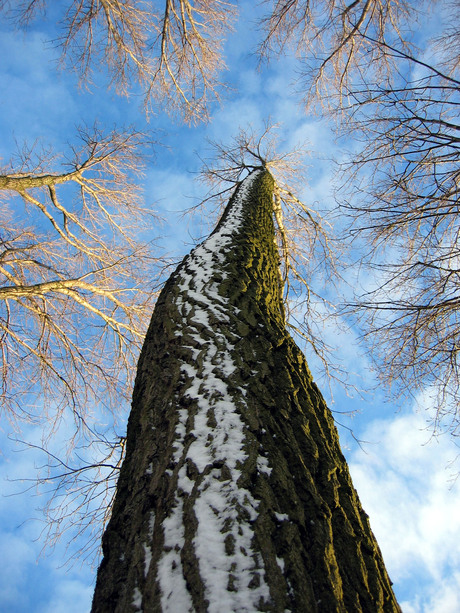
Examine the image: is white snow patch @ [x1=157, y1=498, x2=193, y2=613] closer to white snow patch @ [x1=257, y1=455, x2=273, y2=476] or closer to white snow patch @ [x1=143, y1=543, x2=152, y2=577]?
white snow patch @ [x1=143, y1=543, x2=152, y2=577]

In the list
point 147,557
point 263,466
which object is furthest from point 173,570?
point 263,466

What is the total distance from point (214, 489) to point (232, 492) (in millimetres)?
55

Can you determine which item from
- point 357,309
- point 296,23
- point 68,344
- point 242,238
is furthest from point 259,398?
point 296,23

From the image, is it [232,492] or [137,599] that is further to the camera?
[232,492]

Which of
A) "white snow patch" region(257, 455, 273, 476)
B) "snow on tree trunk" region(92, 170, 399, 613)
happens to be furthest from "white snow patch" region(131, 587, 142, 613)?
"white snow patch" region(257, 455, 273, 476)

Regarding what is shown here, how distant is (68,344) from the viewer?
5.63 metres

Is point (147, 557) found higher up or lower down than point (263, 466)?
lower down

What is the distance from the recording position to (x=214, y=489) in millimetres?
1110

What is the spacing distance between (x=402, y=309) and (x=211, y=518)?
3527 millimetres

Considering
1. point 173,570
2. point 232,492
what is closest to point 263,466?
point 232,492

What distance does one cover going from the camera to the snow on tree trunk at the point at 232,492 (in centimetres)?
92

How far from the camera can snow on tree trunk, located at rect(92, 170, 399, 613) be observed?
925mm

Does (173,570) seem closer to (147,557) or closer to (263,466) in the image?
(147,557)

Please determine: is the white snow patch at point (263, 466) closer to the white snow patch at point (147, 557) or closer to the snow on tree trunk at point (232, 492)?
the snow on tree trunk at point (232, 492)
